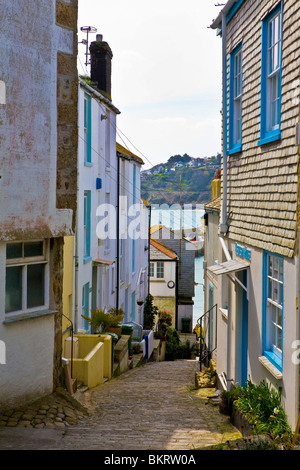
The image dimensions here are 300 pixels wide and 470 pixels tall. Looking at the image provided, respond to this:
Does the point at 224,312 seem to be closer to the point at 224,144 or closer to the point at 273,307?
the point at 224,144

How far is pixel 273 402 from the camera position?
809 cm

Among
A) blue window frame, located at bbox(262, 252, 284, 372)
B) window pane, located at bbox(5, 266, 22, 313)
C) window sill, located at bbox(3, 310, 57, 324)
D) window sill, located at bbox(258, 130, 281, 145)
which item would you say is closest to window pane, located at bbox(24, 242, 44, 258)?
window pane, located at bbox(5, 266, 22, 313)

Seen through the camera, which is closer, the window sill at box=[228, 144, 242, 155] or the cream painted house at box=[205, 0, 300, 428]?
the cream painted house at box=[205, 0, 300, 428]

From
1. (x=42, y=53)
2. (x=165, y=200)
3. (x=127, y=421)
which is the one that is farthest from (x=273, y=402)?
(x=165, y=200)

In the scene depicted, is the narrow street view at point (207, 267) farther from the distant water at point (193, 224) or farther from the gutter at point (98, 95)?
the distant water at point (193, 224)

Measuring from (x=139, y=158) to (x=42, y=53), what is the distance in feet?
66.8

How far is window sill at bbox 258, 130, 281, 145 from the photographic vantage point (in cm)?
838

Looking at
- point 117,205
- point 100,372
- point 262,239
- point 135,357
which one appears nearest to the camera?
point 262,239

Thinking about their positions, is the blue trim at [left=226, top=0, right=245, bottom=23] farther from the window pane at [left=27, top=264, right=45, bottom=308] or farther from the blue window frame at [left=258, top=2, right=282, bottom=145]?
the window pane at [left=27, top=264, right=45, bottom=308]

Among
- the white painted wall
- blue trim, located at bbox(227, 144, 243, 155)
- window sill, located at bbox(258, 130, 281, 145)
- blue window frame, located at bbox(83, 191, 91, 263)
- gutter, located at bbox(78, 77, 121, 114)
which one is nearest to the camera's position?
window sill, located at bbox(258, 130, 281, 145)

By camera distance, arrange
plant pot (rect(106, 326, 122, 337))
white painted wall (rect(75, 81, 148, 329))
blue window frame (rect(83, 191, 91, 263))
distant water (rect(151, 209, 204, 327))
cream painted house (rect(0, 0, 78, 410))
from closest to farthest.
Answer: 1. cream painted house (rect(0, 0, 78, 410))
2. white painted wall (rect(75, 81, 148, 329))
3. plant pot (rect(106, 326, 122, 337))
4. blue window frame (rect(83, 191, 91, 263))
5. distant water (rect(151, 209, 204, 327))

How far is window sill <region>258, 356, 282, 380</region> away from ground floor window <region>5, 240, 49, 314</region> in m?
3.90

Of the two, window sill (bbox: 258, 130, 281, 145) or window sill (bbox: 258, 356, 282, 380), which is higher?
window sill (bbox: 258, 130, 281, 145)
